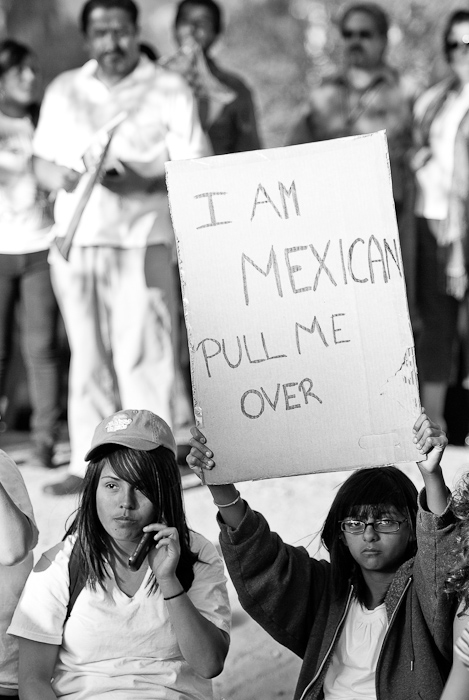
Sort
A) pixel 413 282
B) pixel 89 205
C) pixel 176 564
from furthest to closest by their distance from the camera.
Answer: pixel 413 282 → pixel 89 205 → pixel 176 564

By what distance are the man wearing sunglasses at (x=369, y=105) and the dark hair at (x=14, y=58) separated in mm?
1265

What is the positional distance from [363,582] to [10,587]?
2.55 ft

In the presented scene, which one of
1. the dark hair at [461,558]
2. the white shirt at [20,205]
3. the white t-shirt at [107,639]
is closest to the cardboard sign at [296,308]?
the dark hair at [461,558]

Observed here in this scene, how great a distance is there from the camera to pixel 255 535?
2.46 metres

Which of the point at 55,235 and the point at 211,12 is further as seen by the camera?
the point at 211,12

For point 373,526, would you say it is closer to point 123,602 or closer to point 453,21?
point 123,602

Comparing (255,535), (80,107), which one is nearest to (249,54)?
(80,107)

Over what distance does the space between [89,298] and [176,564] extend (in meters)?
2.25

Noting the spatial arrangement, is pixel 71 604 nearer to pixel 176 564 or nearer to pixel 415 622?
pixel 176 564

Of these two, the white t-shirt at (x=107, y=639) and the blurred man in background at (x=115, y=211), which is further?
the blurred man in background at (x=115, y=211)

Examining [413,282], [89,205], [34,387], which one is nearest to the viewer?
[89,205]

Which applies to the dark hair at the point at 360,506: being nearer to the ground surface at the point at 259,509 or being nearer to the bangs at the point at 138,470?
the ground surface at the point at 259,509

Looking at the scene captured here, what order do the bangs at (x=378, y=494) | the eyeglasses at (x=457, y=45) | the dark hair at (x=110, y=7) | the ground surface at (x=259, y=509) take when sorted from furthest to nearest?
1. the eyeglasses at (x=457, y=45)
2. the dark hair at (x=110, y=7)
3. the ground surface at (x=259, y=509)
4. the bangs at (x=378, y=494)

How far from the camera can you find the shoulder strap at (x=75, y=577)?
2.41 m
